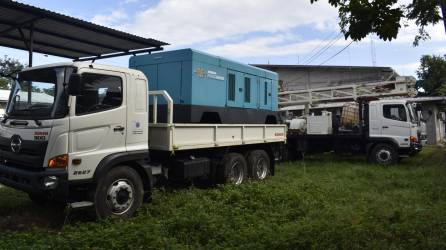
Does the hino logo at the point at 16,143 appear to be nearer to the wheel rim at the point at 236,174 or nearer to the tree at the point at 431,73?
the wheel rim at the point at 236,174

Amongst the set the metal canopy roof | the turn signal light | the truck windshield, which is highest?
the metal canopy roof

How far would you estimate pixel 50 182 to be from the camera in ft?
19.2

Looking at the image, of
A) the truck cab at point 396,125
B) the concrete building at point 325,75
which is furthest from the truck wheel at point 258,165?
the concrete building at point 325,75

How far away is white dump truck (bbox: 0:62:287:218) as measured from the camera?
595 centimetres

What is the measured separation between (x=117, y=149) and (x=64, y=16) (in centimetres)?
376

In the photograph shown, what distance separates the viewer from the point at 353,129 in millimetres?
16375

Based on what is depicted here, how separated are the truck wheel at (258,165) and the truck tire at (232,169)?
0.34m

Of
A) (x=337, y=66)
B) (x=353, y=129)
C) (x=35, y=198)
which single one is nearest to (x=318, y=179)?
(x=353, y=129)

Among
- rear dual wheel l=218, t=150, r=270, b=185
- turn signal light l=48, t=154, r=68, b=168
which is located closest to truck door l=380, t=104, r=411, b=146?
rear dual wheel l=218, t=150, r=270, b=185

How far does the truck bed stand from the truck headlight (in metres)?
2.20

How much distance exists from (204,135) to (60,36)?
184 inches

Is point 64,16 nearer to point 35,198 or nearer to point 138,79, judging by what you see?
point 138,79

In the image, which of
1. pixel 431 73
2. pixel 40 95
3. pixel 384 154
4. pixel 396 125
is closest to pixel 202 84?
pixel 40 95

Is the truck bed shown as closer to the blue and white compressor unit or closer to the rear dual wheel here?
the rear dual wheel
